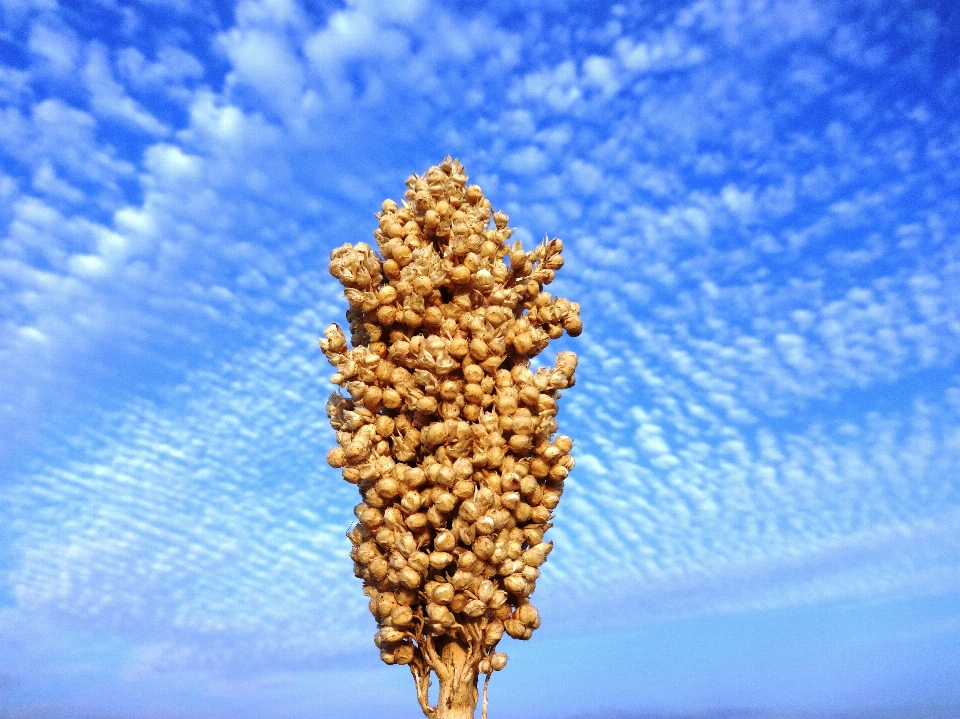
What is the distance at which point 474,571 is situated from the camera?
499 cm

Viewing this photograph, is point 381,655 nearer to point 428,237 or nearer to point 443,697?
point 443,697

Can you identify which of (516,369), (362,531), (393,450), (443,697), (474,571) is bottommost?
(443,697)

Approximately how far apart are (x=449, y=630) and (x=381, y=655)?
0.56 m

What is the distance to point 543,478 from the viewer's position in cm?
541

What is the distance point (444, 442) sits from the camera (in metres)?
5.09

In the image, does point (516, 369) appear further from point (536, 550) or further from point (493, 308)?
point (536, 550)

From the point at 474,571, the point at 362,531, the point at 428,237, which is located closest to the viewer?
the point at 474,571

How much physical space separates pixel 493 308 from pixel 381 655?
233 cm

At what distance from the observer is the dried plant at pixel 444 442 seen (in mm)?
5016

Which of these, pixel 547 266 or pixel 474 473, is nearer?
pixel 474 473

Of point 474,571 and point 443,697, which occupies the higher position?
point 474,571

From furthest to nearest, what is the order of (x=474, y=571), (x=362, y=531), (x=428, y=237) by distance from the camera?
(x=428, y=237)
(x=362, y=531)
(x=474, y=571)

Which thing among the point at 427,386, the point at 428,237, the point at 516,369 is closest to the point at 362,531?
the point at 427,386

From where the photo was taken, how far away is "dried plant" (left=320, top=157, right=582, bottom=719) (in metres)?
5.02
